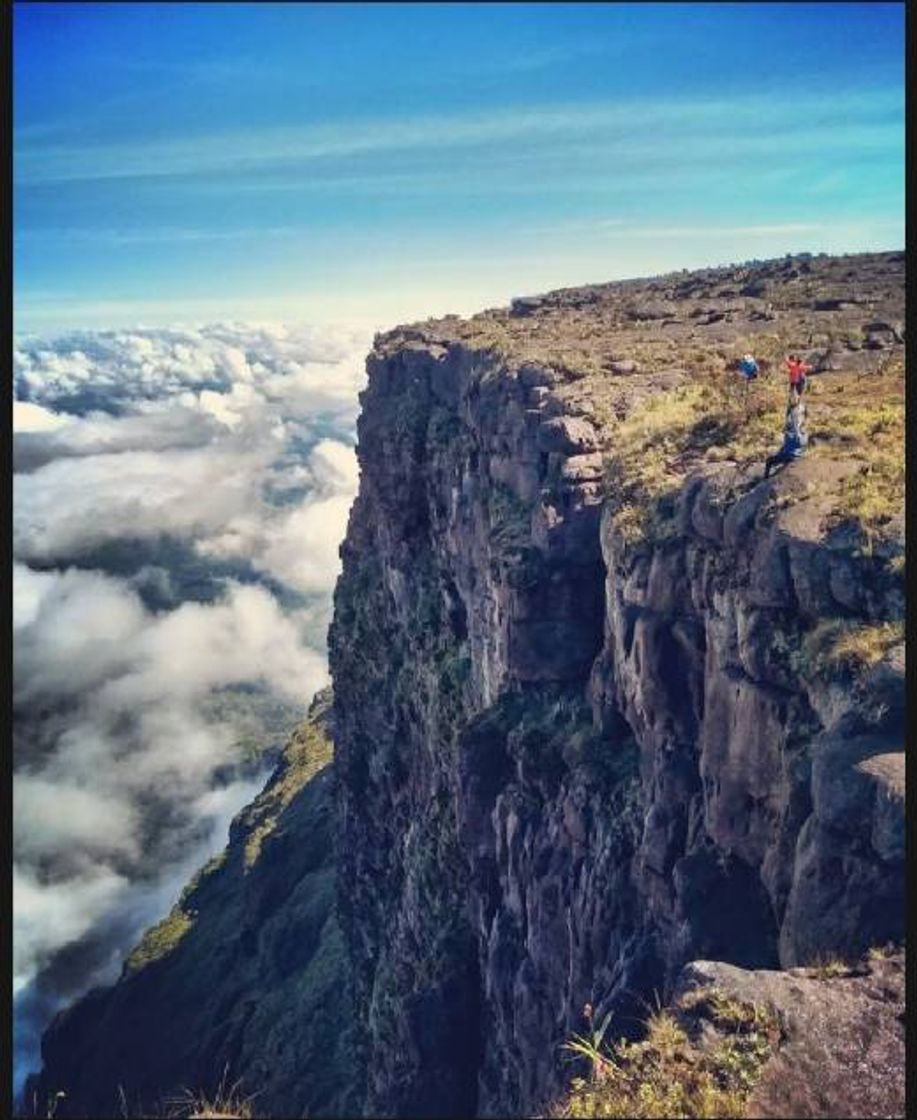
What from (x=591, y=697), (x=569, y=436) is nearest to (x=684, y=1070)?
(x=591, y=697)

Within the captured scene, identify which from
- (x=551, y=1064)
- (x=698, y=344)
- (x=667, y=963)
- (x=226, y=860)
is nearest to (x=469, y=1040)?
(x=551, y=1064)

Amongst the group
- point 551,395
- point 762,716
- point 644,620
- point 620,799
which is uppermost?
point 551,395

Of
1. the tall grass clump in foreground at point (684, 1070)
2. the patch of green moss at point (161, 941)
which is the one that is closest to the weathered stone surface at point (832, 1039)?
the tall grass clump in foreground at point (684, 1070)

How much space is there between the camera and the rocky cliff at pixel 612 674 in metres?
20.8

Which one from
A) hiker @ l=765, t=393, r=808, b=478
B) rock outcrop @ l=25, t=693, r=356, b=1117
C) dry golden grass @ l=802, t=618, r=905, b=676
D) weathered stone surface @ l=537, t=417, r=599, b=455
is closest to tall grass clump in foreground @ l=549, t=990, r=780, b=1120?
dry golden grass @ l=802, t=618, r=905, b=676

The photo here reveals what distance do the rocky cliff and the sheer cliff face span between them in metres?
0.13

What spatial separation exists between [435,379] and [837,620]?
47856 millimetres

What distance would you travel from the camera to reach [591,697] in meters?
35.4

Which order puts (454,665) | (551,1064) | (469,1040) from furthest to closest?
(454,665) < (469,1040) < (551,1064)

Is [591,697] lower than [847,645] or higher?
lower

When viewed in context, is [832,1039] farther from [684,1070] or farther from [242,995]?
[242,995]

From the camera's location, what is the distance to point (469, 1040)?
47.0 metres

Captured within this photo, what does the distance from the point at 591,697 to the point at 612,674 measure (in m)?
2.82

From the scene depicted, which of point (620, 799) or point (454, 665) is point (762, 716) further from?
point (454, 665)
